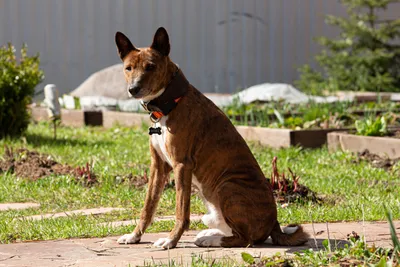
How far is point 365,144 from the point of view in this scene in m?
8.48

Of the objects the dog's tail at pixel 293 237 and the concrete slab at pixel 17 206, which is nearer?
the dog's tail at pixel 293 237

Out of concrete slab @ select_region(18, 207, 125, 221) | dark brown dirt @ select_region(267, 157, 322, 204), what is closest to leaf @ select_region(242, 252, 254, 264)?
concrete slab @ select_region(18, 207, 125, 221)

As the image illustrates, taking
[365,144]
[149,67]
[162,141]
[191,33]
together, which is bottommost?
[365,144]

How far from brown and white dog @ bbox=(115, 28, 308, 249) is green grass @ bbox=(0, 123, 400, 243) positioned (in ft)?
2.24

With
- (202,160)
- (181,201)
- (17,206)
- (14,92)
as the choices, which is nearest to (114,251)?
(181,201)

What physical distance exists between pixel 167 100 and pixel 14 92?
5.43 meters

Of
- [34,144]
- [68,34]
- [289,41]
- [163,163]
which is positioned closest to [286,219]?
[163,163]

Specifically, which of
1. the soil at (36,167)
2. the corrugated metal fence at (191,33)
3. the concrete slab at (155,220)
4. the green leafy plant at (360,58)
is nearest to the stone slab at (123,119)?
the soil at (36,167)

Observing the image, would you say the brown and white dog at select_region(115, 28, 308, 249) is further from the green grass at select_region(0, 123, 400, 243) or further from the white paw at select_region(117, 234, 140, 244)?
the green grass at select_region(0, 123, 400, 243)

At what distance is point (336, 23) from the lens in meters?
15.8

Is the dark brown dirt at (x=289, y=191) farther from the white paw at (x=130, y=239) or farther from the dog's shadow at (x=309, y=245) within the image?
the white paw at (x=130, y=239)

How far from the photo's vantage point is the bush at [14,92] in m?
9.43

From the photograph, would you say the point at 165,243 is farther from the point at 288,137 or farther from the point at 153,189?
the point at 288,137

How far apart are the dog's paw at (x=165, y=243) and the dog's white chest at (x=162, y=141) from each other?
1.40 feet
